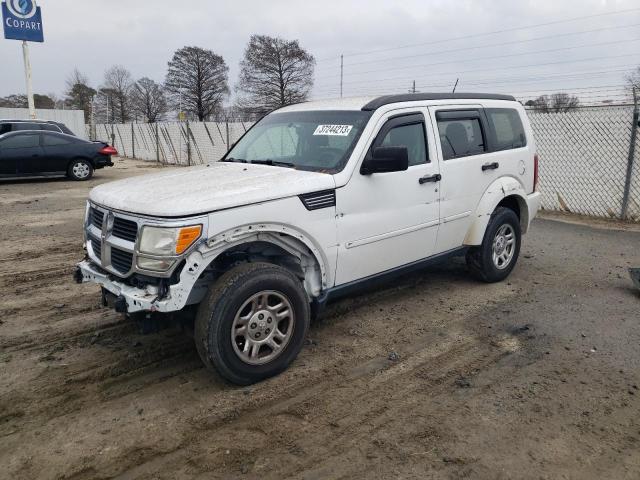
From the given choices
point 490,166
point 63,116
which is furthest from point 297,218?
point 63,116

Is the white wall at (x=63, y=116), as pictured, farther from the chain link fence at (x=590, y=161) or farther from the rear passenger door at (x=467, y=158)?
the rear passenger door at (x=467, y=158)

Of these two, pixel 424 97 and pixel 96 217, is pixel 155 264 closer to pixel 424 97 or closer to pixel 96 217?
pixel 96 217

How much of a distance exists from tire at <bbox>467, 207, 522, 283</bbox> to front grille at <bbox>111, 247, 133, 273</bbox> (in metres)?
3.61

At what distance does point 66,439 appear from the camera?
307cm

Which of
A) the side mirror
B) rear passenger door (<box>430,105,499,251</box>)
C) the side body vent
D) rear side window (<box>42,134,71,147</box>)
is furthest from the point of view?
rear side window (<box>42,134,71,147</box>)

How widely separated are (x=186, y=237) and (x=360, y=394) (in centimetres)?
157

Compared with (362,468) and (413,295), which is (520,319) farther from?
(362,468)

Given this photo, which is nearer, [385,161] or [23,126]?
[385,161]

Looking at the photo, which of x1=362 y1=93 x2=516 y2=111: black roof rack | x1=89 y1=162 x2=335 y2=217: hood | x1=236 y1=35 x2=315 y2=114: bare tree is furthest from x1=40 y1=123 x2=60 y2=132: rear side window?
x1=236 y1=35 x2=315 y2=114: bare tree

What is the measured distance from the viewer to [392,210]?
443cm

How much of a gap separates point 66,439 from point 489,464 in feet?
7.96

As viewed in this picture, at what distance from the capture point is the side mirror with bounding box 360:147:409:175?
4016 millimetres

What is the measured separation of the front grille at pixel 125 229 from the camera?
345 centimetres

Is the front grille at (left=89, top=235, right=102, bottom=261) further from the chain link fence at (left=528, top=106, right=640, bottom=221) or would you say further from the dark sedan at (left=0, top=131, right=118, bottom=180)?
the dark sedan at (left=0, top=131, right=118, bottom=180)
